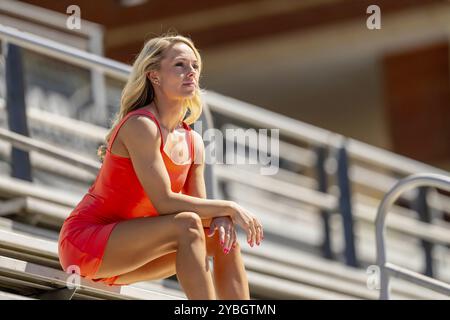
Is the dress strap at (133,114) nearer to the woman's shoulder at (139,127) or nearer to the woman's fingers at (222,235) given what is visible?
the woman's shoulder at (139,127)

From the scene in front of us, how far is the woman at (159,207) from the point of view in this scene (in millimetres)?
3818

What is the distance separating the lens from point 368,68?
1518cm

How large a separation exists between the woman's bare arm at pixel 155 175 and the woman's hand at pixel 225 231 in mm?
23

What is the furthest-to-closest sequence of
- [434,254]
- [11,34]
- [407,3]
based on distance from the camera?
1. [407,3]
2. [434,254]
3. [11,34]

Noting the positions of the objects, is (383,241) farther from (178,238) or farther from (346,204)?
(346,204)

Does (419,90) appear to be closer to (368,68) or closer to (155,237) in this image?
(368,68)

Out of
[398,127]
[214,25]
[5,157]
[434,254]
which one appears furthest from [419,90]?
[5,157]

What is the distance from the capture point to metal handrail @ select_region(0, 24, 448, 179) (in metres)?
5.39

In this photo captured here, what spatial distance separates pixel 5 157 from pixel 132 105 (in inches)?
83.9

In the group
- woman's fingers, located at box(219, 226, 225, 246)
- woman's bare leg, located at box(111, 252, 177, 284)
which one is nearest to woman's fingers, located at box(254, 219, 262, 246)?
woman's fingers, located at box(219, 226, 225, 246)

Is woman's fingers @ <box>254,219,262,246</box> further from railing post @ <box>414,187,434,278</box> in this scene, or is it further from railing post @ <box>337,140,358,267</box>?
railing post @ <box>414,187,434,278</box>

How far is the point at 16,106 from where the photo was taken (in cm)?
557

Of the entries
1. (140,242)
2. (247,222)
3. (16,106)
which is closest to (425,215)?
(16,106)
